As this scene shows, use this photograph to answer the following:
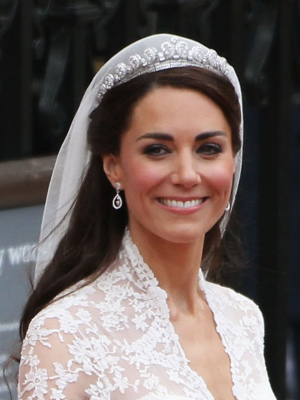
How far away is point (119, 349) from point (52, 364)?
0.68ft

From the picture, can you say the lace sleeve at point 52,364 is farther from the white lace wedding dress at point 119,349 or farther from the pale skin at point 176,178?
the pale skin at point 176,178

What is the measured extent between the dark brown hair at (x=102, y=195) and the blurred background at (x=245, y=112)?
493 millimetres

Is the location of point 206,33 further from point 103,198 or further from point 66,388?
point 66,388

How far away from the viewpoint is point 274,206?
5059 millimetres

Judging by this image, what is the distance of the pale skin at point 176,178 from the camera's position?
3.02 m

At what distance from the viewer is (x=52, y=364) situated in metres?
2.82

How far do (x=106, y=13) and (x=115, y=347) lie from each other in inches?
72.5

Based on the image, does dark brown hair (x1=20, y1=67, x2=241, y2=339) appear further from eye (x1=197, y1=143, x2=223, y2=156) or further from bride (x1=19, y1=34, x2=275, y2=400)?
eye (x1=197, y1=143, x2=223, y2=156)

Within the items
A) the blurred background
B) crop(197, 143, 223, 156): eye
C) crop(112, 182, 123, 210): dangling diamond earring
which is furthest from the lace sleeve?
the blurred background

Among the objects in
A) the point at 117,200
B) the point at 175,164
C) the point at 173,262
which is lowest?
the point at 173,262

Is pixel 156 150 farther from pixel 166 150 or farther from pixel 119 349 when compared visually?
pixel 119 349

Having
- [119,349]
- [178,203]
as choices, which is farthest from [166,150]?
[119,349]

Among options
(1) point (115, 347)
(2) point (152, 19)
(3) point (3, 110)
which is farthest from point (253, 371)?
(2) point (152, 19)

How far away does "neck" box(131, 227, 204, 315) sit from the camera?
315cm
